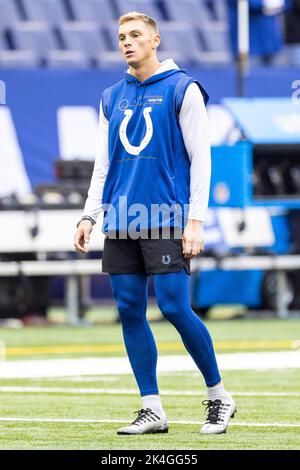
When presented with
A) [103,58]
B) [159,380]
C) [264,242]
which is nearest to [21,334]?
[264,242]

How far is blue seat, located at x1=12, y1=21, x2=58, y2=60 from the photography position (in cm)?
2206

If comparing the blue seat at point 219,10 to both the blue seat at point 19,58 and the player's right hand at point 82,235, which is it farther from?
the player's right hand at point 82,235

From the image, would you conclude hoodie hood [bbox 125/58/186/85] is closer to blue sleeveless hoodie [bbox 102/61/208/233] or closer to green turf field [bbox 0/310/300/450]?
blue sleeveless hoodie [bbox 102/61/208/233]

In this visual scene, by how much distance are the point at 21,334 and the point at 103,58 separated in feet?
27.0

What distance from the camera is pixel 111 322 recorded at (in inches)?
676

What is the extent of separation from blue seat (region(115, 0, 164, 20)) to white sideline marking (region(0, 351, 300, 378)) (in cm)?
1162

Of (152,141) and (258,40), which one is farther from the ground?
(258,40)

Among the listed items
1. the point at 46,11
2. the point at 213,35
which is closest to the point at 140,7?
the point at 213,35

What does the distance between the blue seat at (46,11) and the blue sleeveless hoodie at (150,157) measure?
51.6ft

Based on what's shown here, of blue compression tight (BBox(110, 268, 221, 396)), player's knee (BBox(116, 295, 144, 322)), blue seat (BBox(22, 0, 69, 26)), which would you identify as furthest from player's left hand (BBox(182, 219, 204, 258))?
blue seat (BBox(22, 0, 69, 26))

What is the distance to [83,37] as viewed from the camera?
22.9 m

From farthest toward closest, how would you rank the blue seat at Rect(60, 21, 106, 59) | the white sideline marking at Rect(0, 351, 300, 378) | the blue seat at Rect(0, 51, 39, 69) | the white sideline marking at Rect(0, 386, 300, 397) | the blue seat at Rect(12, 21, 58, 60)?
the blue seat at Rect(60, 21, 106, 59) → the blue seat at Rect(12, 21, 58, 60) → the blue seat at Rect(0, 51, 39, 69) → the white sideline marking at Rect(0, 351, 300, 378) → the white sideline marking at Rect(0, 386, 300, 397)

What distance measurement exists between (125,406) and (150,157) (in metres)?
1.94
